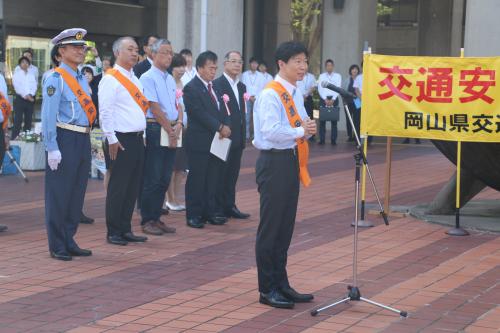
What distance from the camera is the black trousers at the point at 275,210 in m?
7.09

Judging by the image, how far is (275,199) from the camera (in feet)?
23.2

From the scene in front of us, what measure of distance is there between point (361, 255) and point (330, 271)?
0.80 m

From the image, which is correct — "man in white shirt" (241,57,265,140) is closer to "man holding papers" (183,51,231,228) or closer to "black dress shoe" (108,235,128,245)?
"man holding papers" (183,51,231,228)

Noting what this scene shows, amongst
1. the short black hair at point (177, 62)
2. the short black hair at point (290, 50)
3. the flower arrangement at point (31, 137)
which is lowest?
the flower arrangement at point (31, 137)

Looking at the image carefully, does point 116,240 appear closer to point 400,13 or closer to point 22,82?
point 22,82

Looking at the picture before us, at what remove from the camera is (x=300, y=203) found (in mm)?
12320

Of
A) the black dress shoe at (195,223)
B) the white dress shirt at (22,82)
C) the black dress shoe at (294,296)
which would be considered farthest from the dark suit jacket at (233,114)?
the white dress shirt at (22,82)

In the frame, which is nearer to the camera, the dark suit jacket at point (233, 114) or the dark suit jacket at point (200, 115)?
the dark suit jacket at point (200, 115)

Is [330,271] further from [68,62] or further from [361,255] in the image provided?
[68,62]

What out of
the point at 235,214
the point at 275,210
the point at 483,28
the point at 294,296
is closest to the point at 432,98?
the point at 235,214

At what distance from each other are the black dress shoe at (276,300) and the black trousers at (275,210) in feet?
0.12

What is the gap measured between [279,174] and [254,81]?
53.2ft

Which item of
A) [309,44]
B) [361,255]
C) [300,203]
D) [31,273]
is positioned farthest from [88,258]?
[309,44]

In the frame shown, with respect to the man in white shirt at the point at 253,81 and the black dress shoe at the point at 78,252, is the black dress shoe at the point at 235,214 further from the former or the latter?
the man in white shirt at the point at 253,81
